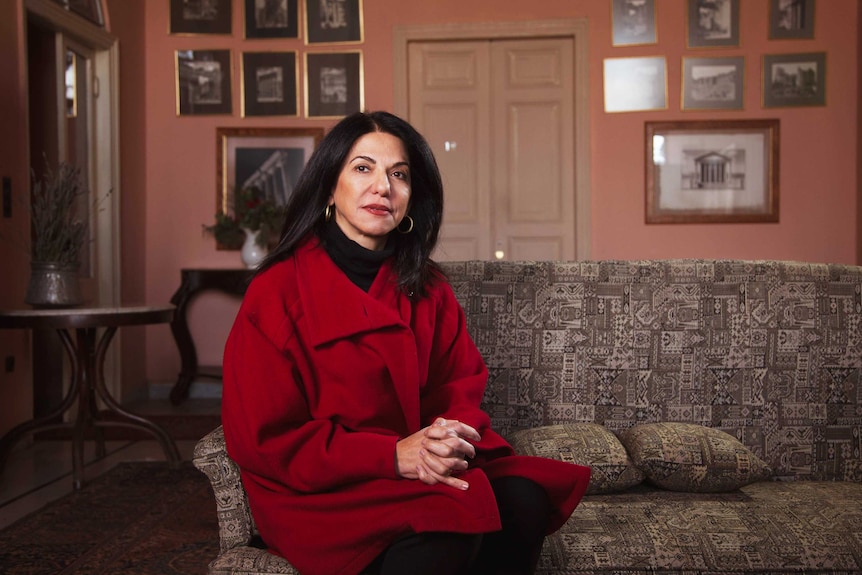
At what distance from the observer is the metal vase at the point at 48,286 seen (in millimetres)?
4035

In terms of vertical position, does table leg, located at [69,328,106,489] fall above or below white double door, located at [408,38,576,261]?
below

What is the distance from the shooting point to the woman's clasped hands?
1.66 meters

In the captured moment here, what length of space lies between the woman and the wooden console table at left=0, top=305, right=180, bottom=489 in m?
2.15

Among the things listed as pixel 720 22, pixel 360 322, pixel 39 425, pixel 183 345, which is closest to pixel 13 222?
pixel 39 425

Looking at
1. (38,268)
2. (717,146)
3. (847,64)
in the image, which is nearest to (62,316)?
(38,268)

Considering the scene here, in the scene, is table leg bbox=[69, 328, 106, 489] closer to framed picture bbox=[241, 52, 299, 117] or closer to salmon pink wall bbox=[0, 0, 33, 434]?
salmon pink wall bbox=[0, 0, 33, 434]

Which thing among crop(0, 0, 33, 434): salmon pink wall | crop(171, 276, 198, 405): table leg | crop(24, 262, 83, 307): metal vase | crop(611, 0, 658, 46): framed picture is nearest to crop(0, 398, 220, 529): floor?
crop(0, 0, 33, 434): salmon pink wall

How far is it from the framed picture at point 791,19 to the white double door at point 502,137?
5.27ft

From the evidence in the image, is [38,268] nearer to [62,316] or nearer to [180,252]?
[62,316]

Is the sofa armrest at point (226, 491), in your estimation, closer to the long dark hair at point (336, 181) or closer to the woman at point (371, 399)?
the woman at point (371, 399)

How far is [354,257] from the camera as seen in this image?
2.03 meters

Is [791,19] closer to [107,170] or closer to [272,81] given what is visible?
[272,81]

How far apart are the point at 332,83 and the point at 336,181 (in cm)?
510

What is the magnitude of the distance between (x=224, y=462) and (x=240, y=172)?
5.40 m
